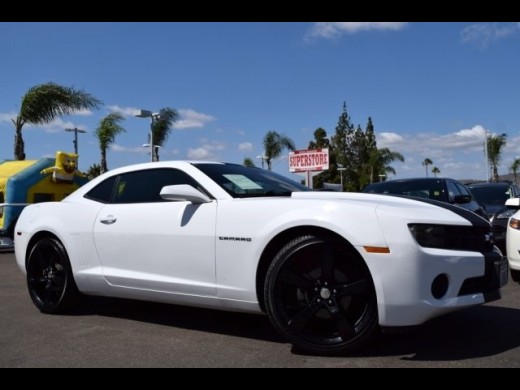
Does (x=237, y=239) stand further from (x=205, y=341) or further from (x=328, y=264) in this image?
(x=205, y=341)

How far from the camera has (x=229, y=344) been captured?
13.3 feet

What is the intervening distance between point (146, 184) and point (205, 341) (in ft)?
4.93

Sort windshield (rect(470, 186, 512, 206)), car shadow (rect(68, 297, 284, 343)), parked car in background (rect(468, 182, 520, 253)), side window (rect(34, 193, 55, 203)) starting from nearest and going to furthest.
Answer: car shadow (rect(68, 297, 284, 343)) < parked car in background (rect(468, 182, 520, 253)) < windshield (rect(470, 186, 512, 206)) < side window (rect(34, 193, 55, 203))

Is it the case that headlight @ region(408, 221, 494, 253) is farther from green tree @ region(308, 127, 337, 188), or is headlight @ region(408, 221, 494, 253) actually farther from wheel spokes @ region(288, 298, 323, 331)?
green tree @ region(308, 127, 337, 188)

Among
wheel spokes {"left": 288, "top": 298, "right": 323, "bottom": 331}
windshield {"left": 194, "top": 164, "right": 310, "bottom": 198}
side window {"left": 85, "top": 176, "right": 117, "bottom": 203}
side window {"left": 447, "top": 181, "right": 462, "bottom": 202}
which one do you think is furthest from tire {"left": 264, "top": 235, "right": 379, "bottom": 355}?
side window {"left": 447, "top": 181, "right": 462, "bottom": 202}

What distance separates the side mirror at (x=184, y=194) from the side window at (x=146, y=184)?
0.30m

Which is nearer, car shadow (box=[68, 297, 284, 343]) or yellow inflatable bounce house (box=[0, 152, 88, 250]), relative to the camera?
car shadow (box=[68, 297, 284, 343])

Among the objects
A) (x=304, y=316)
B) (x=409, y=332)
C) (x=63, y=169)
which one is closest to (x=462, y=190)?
(x=409, y=332)

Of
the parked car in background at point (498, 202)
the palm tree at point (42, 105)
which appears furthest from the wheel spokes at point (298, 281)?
the palm tree at point (42, 105)

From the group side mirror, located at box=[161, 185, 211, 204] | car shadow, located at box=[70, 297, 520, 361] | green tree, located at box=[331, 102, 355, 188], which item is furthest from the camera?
green tree, located at box=[331, 102, 355, 188]

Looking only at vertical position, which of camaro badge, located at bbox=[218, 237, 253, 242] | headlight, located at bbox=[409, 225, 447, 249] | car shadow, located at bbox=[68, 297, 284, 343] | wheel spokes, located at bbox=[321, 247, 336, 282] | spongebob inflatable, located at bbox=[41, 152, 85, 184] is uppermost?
spongebob inflatable, located at bbox=[41, 152, 85, 184]

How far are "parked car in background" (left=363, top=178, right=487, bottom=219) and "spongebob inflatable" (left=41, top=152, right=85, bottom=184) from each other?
30.5 feet

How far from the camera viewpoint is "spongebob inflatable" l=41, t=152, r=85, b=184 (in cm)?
1508

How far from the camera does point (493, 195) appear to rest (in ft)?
37.0
